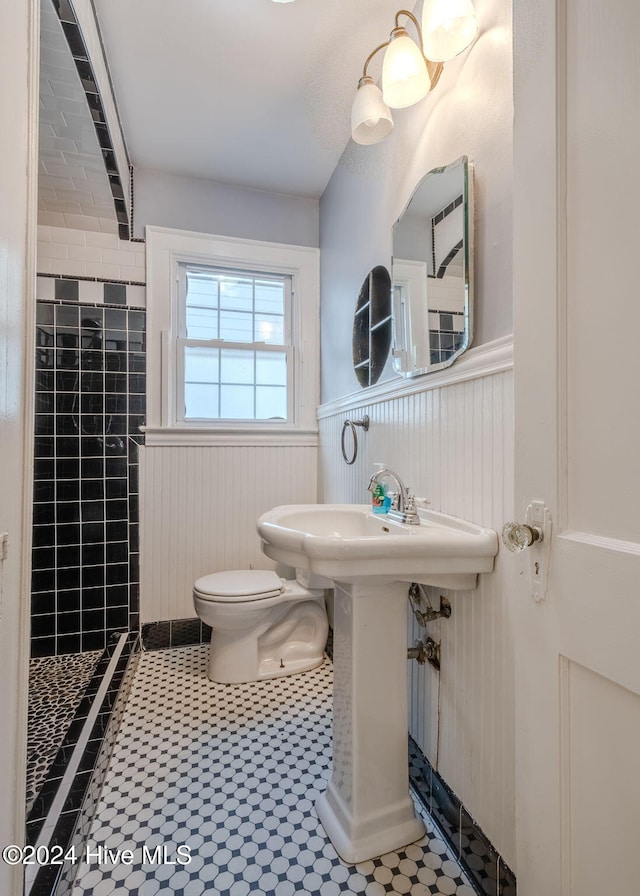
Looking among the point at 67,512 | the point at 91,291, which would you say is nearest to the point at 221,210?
the point at 91,291

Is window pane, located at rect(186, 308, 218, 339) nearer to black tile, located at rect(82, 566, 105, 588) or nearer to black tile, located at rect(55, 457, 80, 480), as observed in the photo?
black tile, located at rect(55, 457, 80, 480)

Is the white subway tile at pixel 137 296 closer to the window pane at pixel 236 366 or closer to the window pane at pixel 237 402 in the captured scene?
the window pane at pixel 236 366

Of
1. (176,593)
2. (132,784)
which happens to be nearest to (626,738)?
(132,784)

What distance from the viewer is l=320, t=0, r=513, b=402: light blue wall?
102 centimetres

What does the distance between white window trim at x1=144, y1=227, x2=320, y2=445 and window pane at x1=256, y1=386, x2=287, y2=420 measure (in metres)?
0.06

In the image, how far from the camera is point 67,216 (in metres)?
2.18

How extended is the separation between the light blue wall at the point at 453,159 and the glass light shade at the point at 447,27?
42mm

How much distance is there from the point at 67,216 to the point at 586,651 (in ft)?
8.86

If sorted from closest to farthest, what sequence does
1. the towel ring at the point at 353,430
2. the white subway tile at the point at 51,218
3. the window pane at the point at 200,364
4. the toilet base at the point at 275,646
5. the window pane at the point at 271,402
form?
the towel ring at the point at 353,430 < the toilet base at the point at 275,646 < the white subway tile at the point at 51,218 < the window pane at the point at 200,364 < the window pane at the point at 271,402

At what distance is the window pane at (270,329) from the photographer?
8.36ft

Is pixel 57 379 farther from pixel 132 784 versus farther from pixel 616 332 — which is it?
pixel 616 332

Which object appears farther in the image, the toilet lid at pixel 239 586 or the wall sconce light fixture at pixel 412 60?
the toilet lid at pixel 239 586

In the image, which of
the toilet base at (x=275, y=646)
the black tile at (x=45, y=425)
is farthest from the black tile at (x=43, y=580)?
the toilet base at (x=275, y=646)

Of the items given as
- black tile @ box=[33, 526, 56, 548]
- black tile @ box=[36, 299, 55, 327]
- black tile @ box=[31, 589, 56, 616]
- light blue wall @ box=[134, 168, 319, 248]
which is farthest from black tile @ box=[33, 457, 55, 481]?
light blue wall @ box=[134, 168, 319, 248]
